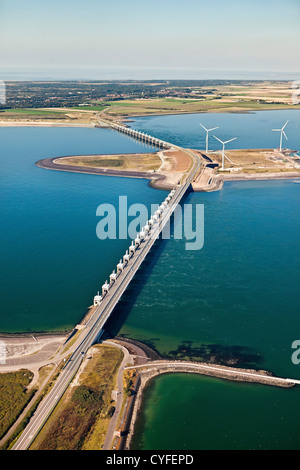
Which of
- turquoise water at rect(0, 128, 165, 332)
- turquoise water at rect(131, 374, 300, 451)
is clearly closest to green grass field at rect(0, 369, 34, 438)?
turquoise water at rect(0, 128, 165, 332)

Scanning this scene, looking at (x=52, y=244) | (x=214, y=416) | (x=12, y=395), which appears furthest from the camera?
(x=52, y=244)

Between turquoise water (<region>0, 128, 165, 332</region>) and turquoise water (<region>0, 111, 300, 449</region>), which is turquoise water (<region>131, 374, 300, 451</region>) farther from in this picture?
turquoise water (<region>0, 128, 165, 332</region>)

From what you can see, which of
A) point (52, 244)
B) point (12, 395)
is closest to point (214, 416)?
point (12, 395)

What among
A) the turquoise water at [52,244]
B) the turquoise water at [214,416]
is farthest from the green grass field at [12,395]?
the turquoise water at [214,416]

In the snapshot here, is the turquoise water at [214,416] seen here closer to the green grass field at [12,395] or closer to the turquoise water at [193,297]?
the turquoise water at [193,297]

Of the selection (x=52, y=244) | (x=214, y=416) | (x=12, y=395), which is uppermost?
(x=52, y=244)

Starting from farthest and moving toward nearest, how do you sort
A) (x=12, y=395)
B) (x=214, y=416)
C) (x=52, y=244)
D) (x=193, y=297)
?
(x=52, y=244) → (x=193, y=297) → (x=12, y=395) → (x=214, y=416)

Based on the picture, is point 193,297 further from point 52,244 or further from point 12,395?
point 52,244

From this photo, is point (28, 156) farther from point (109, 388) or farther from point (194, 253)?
point (109, 388)

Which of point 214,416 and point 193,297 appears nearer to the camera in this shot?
point 214,416
